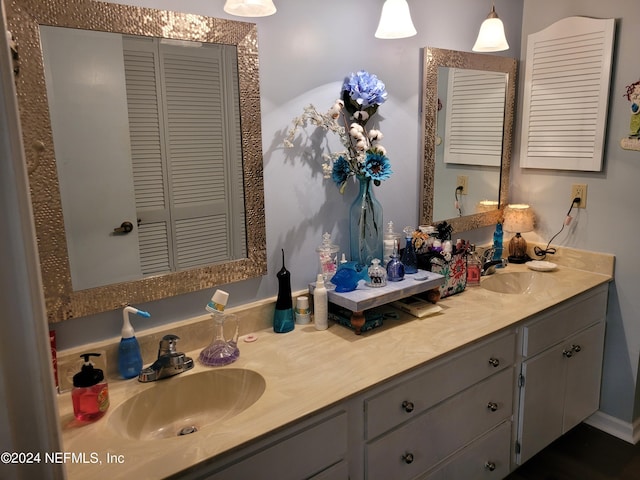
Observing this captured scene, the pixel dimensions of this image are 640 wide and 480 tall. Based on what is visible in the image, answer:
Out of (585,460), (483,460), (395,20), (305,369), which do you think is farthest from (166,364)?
(585,460)

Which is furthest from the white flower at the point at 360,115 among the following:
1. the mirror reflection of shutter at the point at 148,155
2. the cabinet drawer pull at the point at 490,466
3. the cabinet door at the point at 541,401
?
the cabinet drawer pull at the point at 490,466

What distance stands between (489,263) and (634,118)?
86cm

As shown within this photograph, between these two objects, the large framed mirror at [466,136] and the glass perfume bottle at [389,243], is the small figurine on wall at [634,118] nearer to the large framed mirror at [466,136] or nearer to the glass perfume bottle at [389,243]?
the large framed mirror at [466,136]

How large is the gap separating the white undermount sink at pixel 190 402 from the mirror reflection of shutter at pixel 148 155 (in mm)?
344

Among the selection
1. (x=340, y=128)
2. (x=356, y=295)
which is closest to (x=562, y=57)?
(x=340, y=128)

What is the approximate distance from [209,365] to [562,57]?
2.07 meters

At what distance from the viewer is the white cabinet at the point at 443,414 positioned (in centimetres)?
139

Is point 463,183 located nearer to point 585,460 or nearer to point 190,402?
point 585,460

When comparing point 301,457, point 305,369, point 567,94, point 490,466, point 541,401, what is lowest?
point 490,466

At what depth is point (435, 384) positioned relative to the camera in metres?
1.50

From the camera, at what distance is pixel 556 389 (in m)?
2.03

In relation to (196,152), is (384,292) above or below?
below

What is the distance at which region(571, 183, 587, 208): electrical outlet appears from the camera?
7.37ft

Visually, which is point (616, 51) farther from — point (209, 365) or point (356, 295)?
point (209, 365)
